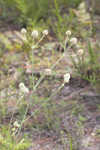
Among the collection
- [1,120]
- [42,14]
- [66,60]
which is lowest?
[1,120]

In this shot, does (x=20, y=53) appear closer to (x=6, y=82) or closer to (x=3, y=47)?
(x=3, y=47)

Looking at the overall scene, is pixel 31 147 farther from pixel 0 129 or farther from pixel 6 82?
pixel 6 82

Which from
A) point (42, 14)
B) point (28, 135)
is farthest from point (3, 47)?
point (28, 135)

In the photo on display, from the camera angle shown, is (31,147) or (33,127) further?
(33,127)

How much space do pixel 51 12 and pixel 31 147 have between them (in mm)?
2166

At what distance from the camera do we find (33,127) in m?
2.05

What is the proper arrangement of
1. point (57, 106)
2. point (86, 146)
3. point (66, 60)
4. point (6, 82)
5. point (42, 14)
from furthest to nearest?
point (42, 14)
point (66, 60)
point (6, 82)
point (57, 106)
point (86, 146)

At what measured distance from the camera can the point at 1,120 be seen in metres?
2.14

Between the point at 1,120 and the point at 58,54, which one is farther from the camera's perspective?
the point at 58,54

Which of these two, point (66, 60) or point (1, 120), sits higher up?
point (66, 60)

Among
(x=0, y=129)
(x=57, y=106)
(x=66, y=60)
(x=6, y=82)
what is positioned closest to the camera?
(x=0, y=129)

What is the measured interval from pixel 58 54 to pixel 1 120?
1019mm

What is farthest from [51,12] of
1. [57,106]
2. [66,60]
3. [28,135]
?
[28,135]

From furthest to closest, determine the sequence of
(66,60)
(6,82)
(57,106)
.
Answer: (66,60), (6,82), (57,106)
